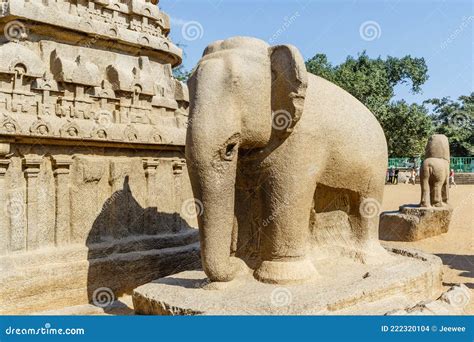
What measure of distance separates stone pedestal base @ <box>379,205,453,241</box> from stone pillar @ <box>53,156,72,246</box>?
723 cm

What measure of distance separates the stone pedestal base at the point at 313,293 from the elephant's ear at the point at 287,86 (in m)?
1.34

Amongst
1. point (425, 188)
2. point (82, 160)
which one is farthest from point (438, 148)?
point (82, 160)

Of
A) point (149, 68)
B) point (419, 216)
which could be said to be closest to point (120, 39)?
point (149, 68)

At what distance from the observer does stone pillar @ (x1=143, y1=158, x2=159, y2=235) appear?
668cm

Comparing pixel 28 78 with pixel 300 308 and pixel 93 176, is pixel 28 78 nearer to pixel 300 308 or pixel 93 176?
pixel 93 176

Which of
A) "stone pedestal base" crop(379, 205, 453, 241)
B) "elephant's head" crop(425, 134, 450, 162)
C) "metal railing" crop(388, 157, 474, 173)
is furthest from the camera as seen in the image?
"metal railing" crop(388, 157, 474, 173)

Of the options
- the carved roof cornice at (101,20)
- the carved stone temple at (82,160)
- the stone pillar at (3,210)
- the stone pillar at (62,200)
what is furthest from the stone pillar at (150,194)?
the carved roof cornice at (101,20)

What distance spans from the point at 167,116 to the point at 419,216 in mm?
6163

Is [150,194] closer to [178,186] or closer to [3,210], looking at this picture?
[178,186]

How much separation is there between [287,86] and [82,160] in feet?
10.6

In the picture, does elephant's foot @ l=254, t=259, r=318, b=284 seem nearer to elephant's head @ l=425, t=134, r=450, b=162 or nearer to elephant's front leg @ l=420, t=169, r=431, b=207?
elephant's front leg @ l=420, t=169, r=431, b=207

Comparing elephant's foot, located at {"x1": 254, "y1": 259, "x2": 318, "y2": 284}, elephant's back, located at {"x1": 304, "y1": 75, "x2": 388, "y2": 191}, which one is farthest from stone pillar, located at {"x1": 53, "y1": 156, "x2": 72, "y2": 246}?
elephant's back, located at {"x1": 304, "y1": 75, "x2": 388, "y2": 191}

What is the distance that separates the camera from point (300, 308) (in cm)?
341

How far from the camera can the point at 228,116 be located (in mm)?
3637
